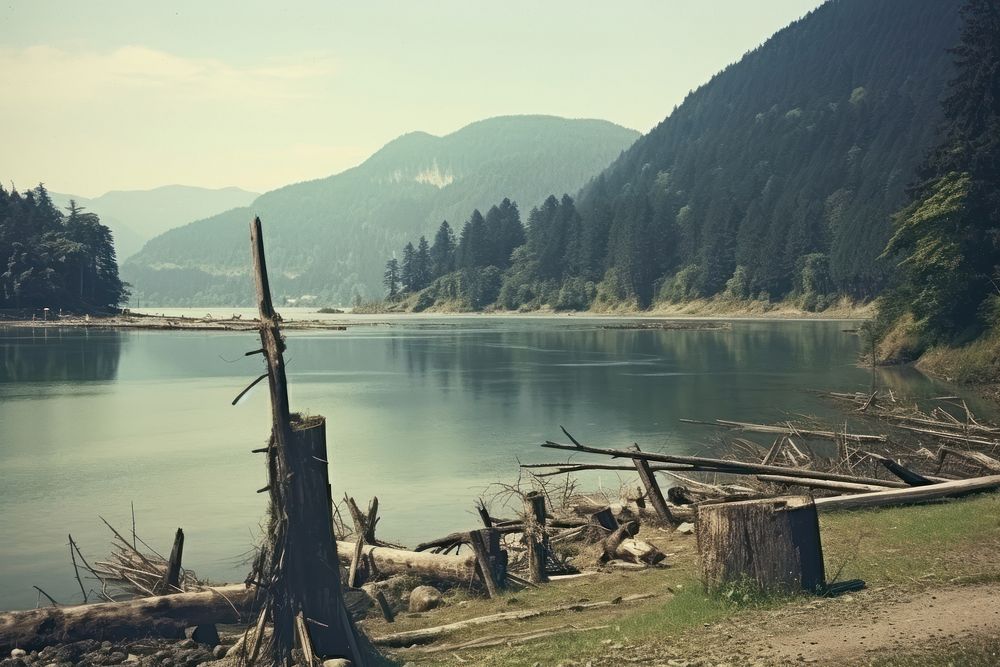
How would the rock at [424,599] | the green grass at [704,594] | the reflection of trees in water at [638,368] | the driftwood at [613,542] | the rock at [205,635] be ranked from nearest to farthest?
the green grass at [704,594] → the rock at [205,635] → the rock at [424,599] → the driftwood at [613,542] → the reflection of trees in water at [638,368]

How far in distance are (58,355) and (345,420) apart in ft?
191

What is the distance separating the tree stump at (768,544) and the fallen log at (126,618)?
7.59 metres

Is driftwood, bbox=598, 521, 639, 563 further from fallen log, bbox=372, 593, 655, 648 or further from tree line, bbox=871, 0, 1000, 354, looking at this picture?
tree line, bbox=871, 0, 1000, 354

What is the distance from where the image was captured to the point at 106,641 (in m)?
14.7

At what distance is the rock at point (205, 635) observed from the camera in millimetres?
15125

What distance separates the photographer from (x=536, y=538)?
17156 millimetres

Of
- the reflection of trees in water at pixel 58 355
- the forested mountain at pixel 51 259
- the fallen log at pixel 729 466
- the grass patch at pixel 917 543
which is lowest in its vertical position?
the grass patch at pixel 917 543

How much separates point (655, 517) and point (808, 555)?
7.48 m

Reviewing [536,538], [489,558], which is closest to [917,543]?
[536,538]

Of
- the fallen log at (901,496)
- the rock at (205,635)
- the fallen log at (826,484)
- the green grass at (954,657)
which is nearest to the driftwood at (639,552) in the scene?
the fallen log at (826,484)

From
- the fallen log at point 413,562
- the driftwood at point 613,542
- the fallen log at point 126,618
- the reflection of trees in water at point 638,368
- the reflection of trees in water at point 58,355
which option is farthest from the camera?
the reflection of trees in water at point 58,355

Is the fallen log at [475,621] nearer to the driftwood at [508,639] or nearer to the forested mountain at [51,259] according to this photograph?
the driftwood at [508,639]

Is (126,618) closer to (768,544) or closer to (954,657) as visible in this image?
(768,544)

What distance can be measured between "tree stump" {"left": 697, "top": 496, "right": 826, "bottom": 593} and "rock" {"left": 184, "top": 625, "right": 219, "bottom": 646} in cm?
785
